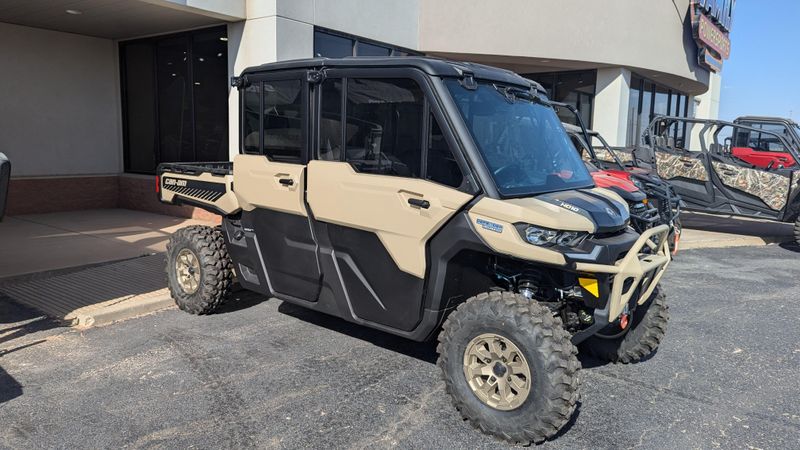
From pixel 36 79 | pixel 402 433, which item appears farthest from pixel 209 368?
pixel 36 79

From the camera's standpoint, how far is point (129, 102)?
460 inches

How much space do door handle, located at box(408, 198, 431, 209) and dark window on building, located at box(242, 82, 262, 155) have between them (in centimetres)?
166

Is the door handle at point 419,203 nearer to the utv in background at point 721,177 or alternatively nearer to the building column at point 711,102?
the utv in background at point 721,177

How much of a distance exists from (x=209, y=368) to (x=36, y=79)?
28.4 feet

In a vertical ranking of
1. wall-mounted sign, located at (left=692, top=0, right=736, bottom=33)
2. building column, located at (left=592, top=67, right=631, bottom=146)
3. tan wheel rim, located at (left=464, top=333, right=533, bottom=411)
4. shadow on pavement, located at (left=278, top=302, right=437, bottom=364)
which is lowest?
shadow on pavement, located at (left=278, top=302, right=437, bottom=364)

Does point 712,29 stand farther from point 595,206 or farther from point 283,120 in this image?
point 283,120

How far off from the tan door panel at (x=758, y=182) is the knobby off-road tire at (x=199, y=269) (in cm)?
968

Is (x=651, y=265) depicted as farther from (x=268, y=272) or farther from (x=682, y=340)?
(x=268, y=272)

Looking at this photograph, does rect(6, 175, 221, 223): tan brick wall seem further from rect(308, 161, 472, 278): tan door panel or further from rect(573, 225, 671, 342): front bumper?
rect(573, 225, 671, 342): front bumper

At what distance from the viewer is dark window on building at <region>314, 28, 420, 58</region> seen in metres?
9.66

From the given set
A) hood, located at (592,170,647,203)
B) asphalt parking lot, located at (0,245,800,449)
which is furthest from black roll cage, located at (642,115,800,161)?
asphalt parking lot, located at (0,245,800,449)

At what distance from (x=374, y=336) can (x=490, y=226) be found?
6.91 feet

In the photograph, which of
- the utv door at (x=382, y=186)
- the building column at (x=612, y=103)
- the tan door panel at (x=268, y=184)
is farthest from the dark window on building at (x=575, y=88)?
the utv door at (x=382, y=186)

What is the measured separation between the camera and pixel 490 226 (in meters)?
3.52
